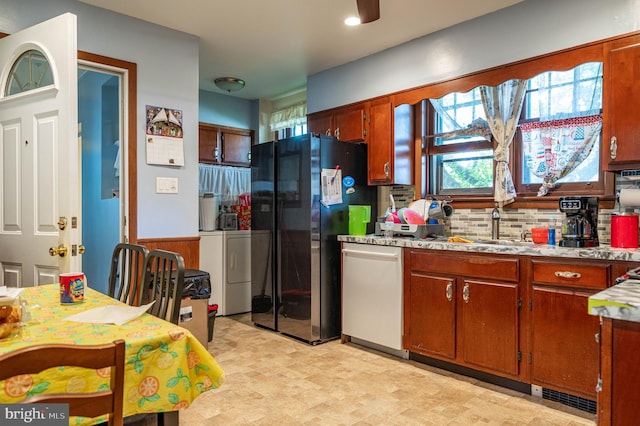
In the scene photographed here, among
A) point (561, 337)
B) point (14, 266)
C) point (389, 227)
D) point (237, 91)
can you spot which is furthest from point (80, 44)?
point (561, 337)

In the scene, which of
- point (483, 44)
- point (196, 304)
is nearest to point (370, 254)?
point (196, 304)

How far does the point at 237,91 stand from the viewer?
16.9 ft

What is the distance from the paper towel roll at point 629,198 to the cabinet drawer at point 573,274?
0.46 metres

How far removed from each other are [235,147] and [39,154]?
2.92 metres

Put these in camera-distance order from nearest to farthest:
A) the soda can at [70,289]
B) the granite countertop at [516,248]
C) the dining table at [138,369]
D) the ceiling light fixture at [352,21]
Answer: the dining table at [138,369] → the soda can at [70,289] → the granite countertop at [516,248] → the ceiling light fixture at [352,21]

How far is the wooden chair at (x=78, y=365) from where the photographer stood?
2.37ft

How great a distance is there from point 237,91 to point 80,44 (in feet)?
7.44

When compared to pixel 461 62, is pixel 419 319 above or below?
below

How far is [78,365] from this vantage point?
29.9 inches

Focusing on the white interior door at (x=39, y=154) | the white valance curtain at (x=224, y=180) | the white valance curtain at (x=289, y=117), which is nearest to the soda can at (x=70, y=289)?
the white interior door at (x=39, y=154)

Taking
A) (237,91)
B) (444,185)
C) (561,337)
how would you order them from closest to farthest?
(561,337) < (444,185) < (237,91)

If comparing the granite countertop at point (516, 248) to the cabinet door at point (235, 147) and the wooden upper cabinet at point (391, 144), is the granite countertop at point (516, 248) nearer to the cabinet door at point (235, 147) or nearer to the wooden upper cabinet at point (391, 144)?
the wooden upper cabinet at point (391, 144)

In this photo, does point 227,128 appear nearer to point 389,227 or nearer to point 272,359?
point 389,227

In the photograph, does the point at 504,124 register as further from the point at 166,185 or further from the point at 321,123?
the point at 166,185
